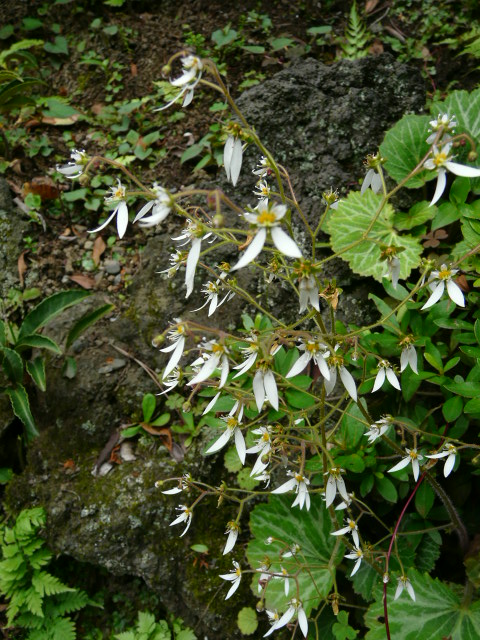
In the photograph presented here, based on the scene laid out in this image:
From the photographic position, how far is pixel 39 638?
252 cm

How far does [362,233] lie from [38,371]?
66.2 inches

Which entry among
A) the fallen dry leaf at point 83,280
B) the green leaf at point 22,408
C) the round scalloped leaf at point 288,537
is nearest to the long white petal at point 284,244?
the round scalloped leaf at point 288,537

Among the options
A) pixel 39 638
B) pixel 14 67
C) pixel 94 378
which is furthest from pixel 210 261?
pixel 14 67

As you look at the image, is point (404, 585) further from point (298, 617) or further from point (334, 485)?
point (334, 485)

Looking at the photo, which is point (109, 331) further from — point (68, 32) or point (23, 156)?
point (68, 32)

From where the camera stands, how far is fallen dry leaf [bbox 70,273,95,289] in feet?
10.7

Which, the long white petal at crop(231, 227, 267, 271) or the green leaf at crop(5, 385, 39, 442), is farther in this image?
the green leaf at crop(5, 385, 39, 442)

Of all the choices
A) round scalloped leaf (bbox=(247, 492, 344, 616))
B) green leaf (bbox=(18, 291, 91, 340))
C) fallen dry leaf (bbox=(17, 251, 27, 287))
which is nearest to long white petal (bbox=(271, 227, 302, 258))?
round scalloped leaf (bbox=(247, 492, 344, 616))

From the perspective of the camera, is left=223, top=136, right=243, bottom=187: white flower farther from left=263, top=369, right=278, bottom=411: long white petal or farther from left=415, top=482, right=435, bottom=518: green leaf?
left=415, top=482, right=435, bottom=518: green leaf

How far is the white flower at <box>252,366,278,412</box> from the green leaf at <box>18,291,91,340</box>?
170cm

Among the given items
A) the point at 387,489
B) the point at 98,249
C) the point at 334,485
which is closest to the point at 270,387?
the point at 334,485

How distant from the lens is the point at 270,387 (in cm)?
127

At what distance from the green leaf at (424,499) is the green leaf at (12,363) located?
1905 mm

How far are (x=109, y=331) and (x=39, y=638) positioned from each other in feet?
4.97
